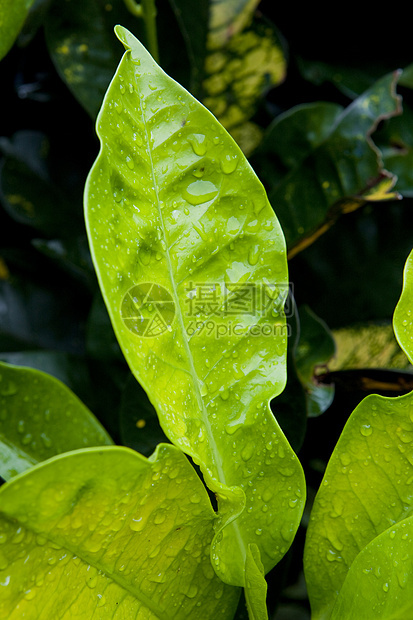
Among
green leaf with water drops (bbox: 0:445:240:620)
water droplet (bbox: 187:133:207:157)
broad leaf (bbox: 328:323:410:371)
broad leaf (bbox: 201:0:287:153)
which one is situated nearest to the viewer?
green leaf with water drops (bbox: 0:445:240:620)

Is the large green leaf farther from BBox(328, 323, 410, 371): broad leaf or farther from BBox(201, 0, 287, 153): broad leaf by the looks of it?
BBox(201, 0, 287, 153): broad leaf

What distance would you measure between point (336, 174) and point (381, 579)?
1.59 feet

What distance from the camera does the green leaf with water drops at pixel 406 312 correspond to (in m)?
0.43

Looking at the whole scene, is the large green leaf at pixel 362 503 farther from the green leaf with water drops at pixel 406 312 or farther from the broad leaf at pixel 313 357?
the broad leaf at pixel 313 357

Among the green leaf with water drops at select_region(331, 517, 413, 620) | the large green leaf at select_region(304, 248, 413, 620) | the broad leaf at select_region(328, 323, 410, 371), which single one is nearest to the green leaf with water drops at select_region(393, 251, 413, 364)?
the large green leaf at select_region(304, 248, 413, 620)

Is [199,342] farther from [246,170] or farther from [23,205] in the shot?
[23,205]

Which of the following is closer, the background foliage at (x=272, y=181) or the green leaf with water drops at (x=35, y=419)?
the green leaf with water drops at (x=35, y=419)

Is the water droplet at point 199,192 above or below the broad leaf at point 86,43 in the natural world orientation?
below

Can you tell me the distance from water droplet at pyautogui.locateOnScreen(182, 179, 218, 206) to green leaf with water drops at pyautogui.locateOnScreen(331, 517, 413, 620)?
276 millimetres

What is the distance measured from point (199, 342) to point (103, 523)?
145 millimetres

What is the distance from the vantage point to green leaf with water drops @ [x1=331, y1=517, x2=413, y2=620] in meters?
0.37

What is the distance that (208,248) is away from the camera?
1.44 feet

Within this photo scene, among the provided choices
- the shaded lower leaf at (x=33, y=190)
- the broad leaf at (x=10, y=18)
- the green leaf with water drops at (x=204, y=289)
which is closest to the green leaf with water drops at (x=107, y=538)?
the green leaf with water drops at (x=204, y=289)

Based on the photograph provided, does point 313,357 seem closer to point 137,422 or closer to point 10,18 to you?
point 137,422
